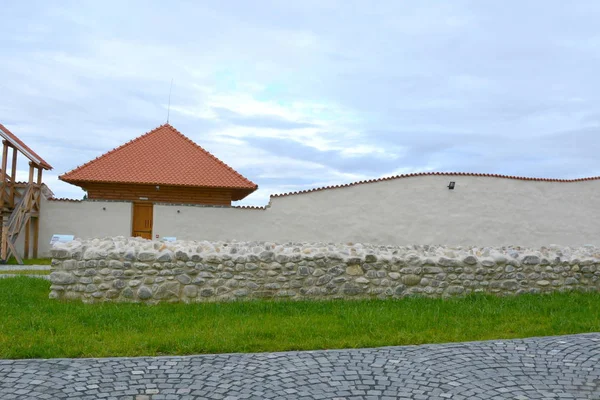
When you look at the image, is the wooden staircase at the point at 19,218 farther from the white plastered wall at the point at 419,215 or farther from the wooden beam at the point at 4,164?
the white plastered wall at the point at 419,215

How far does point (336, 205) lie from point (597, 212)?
33.6 ft

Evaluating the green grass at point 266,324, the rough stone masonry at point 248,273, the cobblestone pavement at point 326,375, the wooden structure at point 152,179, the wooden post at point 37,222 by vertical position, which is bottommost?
the cobblestone pavement at point 326,375

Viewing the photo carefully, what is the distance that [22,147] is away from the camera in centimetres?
1953

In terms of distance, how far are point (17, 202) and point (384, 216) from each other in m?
12.8

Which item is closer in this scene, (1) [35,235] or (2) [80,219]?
(2) [80,219]

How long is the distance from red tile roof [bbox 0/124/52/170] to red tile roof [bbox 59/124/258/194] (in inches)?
37.8

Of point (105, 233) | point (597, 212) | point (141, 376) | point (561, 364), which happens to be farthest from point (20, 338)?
point (597, 212)

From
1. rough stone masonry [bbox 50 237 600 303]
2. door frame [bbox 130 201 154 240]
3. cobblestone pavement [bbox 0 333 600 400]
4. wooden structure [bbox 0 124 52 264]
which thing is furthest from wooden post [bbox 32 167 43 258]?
cobblestone pavement [bbox 0 333 600 400]

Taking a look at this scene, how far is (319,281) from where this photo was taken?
9.82 metres

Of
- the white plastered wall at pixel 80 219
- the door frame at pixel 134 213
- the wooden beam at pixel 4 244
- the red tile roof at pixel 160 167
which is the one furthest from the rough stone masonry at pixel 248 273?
the red tile roof at pixel 160 167

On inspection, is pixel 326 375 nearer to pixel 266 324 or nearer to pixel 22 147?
pixel 266 324

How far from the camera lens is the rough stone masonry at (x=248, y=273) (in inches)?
376

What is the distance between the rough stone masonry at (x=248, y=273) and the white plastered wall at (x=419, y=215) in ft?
29.7

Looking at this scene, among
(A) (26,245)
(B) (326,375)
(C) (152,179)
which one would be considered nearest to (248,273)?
(B) (326,375)
